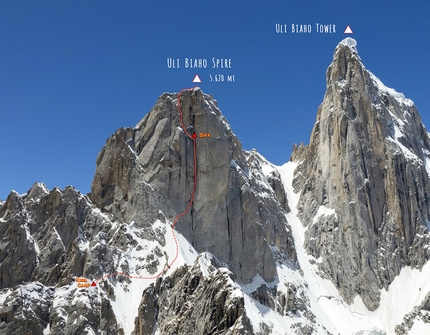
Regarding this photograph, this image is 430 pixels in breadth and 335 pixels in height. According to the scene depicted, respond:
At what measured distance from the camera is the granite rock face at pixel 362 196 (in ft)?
573

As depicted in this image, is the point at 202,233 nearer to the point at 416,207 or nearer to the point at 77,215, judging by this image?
the point at 77,215

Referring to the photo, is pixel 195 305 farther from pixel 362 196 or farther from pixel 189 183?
pixel 362 196

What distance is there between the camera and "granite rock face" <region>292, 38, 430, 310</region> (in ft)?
573

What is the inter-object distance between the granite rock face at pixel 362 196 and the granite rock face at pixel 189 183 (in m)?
32.8

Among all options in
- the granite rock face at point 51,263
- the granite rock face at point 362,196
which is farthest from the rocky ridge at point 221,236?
the granite rock face at point 362,196

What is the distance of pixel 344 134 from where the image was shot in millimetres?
190875

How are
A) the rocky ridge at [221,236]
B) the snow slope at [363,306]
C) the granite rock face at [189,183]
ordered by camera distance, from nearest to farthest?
the rocky ridge at [221,236]
the granite rock face at [189,183]
the snow slope at [363,306]

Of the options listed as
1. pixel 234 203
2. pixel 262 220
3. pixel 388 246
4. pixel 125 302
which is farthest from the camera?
pixel 388 246

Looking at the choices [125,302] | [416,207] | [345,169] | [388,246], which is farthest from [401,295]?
[125,302]

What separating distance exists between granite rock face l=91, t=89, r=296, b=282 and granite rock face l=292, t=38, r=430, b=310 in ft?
108

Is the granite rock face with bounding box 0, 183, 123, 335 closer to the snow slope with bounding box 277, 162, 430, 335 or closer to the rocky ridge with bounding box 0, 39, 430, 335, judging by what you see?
the rocky ridge with bounding box 0, 39, 430, 335

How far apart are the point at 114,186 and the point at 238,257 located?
3487 centimetres

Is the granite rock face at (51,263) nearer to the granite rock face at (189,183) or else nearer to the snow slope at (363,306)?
the granite rock face at (189,183)

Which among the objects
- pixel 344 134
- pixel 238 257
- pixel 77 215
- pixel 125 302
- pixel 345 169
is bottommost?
pixel 125 302
